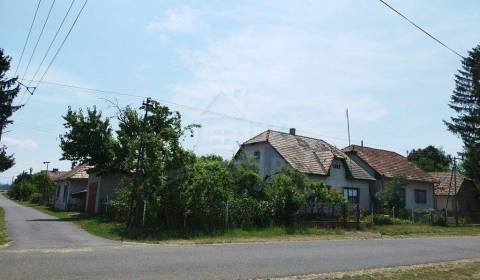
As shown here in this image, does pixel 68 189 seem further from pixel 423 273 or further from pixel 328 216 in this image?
pixel 423 273

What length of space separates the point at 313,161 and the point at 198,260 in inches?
982

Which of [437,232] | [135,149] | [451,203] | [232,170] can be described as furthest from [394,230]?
[451,203]

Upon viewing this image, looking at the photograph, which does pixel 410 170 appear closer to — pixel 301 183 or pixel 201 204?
pixel 301 183

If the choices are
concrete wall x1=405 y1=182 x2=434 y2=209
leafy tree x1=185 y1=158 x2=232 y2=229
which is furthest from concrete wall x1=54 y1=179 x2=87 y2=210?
concrete wall x1=405 y1=182 x2=434 y2=209

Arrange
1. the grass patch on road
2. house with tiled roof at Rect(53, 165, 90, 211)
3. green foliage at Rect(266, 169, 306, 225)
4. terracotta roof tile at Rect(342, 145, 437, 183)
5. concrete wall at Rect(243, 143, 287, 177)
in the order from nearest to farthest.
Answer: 1. green foliage at Rect(266, 169, 306, 225)
2. the grass patch on road
3. concrete wall at Rect(243, 143, 287, 177)
4. terracotta roof tile at Rect(342, 145, 437, 183)
5. house with tiled roof at Rect(53, 165, 90, 211)

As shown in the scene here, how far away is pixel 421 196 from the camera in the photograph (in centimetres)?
4288

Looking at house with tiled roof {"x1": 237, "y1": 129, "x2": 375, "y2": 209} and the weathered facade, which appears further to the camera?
house with tiled roof {"x1": 237, "y1": 129, "x2": 375, "y2": 209}

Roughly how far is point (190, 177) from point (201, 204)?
4.90 ft

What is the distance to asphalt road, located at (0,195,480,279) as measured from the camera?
10055 mm

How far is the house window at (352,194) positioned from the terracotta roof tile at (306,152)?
3.89ft

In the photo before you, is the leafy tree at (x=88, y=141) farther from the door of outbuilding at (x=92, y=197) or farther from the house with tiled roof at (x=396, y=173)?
the house with tiled roof at (x=396, y=173)

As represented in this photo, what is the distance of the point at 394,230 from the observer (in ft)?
87.7

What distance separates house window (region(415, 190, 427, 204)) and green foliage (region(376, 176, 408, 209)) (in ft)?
21.7

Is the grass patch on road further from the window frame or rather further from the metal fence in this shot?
the window frame
